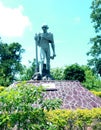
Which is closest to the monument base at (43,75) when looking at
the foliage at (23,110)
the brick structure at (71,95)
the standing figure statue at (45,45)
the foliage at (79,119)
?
the standing figure statue at (45,45)

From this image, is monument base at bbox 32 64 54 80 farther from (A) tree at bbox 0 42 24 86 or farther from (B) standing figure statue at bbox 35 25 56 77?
(A) tree at bbox 0 42 24 86

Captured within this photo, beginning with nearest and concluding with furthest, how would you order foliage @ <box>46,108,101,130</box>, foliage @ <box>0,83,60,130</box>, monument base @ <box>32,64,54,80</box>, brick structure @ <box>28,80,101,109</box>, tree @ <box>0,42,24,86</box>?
foliage @ <box>0,83,60,130</box> → foliage @ <box>46,108,101,130</box> → brick structure @ <box>28,80,101,109</box> → monument base @ <box>32,64,54,80</box> → tree @ <box>0,42,24,86</box>

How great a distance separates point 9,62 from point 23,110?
1314 inches

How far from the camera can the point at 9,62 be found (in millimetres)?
39031

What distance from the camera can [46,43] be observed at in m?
18.5

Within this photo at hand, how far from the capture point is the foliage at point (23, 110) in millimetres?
5852

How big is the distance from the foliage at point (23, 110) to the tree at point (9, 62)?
31.3 metres

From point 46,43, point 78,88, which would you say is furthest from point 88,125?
point 46,43

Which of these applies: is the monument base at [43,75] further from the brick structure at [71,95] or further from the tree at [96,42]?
the tree at [96,42]

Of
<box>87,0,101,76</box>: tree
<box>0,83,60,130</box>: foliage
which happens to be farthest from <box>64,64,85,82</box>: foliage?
<box>0,83,60,130</box>: foliage

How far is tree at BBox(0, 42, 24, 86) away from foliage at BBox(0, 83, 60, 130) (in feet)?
103

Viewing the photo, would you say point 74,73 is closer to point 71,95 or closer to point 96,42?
point 96,42

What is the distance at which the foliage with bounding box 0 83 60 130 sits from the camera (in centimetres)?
585

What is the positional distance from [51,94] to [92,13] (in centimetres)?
1562
